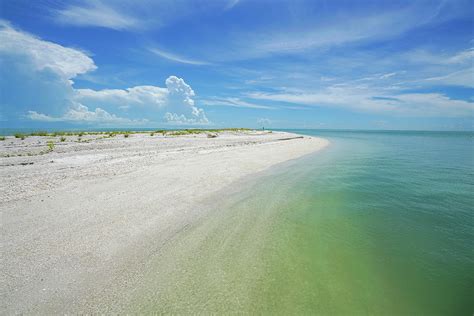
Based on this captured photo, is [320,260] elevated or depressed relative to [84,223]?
depressed

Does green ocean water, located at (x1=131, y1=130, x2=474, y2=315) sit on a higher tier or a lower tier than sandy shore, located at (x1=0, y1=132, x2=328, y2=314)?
lower

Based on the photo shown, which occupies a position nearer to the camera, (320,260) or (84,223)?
(320,260)

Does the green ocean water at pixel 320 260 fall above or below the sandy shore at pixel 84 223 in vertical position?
below

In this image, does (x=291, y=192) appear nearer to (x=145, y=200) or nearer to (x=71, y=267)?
(x=145, y=200)

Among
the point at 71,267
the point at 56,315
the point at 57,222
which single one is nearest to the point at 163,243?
the point at 71,267
